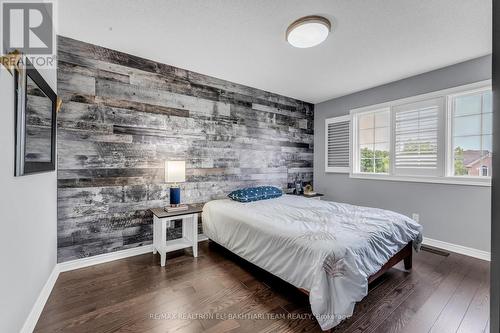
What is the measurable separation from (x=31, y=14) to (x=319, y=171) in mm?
4596

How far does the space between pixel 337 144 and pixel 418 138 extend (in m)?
1.33

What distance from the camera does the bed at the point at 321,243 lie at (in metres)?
1.57

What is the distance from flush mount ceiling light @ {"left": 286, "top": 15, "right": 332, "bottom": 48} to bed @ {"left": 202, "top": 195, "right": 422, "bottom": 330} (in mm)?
1839

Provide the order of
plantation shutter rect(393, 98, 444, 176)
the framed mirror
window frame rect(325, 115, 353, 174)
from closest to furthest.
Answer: the framed mirror → plantation shutter rect(393, 98, 444, 176) → window frame rect(325, 115, 353, 174)

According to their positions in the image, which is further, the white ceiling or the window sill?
the window sill

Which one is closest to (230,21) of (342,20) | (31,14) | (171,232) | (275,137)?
(342,20)

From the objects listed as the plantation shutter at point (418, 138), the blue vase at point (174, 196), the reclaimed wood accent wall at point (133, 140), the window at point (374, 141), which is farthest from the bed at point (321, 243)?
the window at point (374, 141)

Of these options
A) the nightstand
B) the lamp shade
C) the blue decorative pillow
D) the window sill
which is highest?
the lamp shade

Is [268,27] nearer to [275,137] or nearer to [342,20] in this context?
[342,20]

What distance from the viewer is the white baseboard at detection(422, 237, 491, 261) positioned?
2.78 meters

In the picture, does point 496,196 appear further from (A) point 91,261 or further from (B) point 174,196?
(A) point 91,261

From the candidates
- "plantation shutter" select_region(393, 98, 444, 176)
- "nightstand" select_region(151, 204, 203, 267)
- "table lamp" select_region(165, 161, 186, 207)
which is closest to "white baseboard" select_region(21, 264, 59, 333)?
"nightstand" select_region(151, 204, 203, 267)

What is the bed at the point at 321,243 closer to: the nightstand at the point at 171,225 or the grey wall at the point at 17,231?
the nightstand at the point at 171,225

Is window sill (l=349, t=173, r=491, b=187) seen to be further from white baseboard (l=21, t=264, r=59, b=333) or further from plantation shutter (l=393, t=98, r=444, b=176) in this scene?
white baseboard (l=21, t=264, r=59, b=333)
